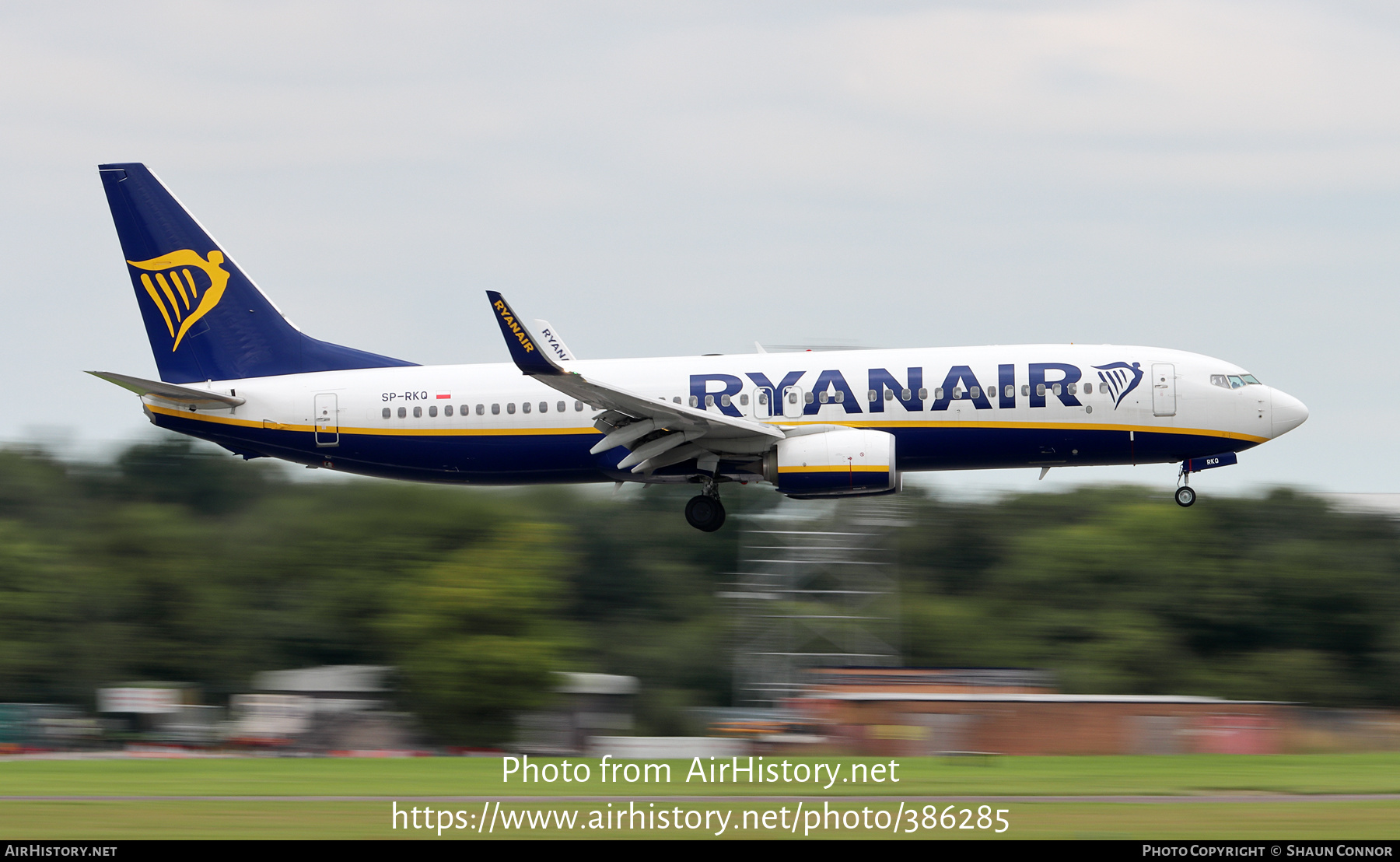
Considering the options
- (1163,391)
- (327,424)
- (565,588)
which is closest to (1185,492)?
(1163,391)

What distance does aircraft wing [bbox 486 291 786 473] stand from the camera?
31906 mm

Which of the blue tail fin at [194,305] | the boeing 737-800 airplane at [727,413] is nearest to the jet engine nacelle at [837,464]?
the boeing 737-800 airplane at [727,413]

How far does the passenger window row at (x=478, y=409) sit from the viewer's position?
119 ft

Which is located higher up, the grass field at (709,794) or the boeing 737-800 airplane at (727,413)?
the boeing 737-800 airplane at (727,413)

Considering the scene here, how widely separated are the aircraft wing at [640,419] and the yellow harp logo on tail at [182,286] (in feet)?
36.6

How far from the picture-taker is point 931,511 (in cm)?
8325

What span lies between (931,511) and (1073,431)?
160 feet

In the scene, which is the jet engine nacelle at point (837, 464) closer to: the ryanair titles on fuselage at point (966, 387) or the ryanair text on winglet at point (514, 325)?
the ryanair titles on fuselage at point (966, 387)

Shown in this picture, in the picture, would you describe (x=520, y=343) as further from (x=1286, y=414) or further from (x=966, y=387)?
(x=1286, y=414)

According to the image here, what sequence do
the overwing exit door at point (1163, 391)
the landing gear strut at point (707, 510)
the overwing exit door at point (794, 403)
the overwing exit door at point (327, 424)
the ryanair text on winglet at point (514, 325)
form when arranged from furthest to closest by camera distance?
the overwing exit door at point (327, 424) → the landing gear strut at point (707, 510) → the overwing exit door at point (794, 403) → the overwing exit door at point (1163, 391) → the ryanair text on winglet at point (514, 325)

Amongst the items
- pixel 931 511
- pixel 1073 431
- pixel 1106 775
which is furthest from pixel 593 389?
pixel 931 511

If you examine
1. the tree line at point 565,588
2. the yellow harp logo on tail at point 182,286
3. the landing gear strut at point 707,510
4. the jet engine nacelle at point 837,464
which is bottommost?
the tree line at point 565,588

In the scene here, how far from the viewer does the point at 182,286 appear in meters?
39.8

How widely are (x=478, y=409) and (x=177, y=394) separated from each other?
7.08 metres
